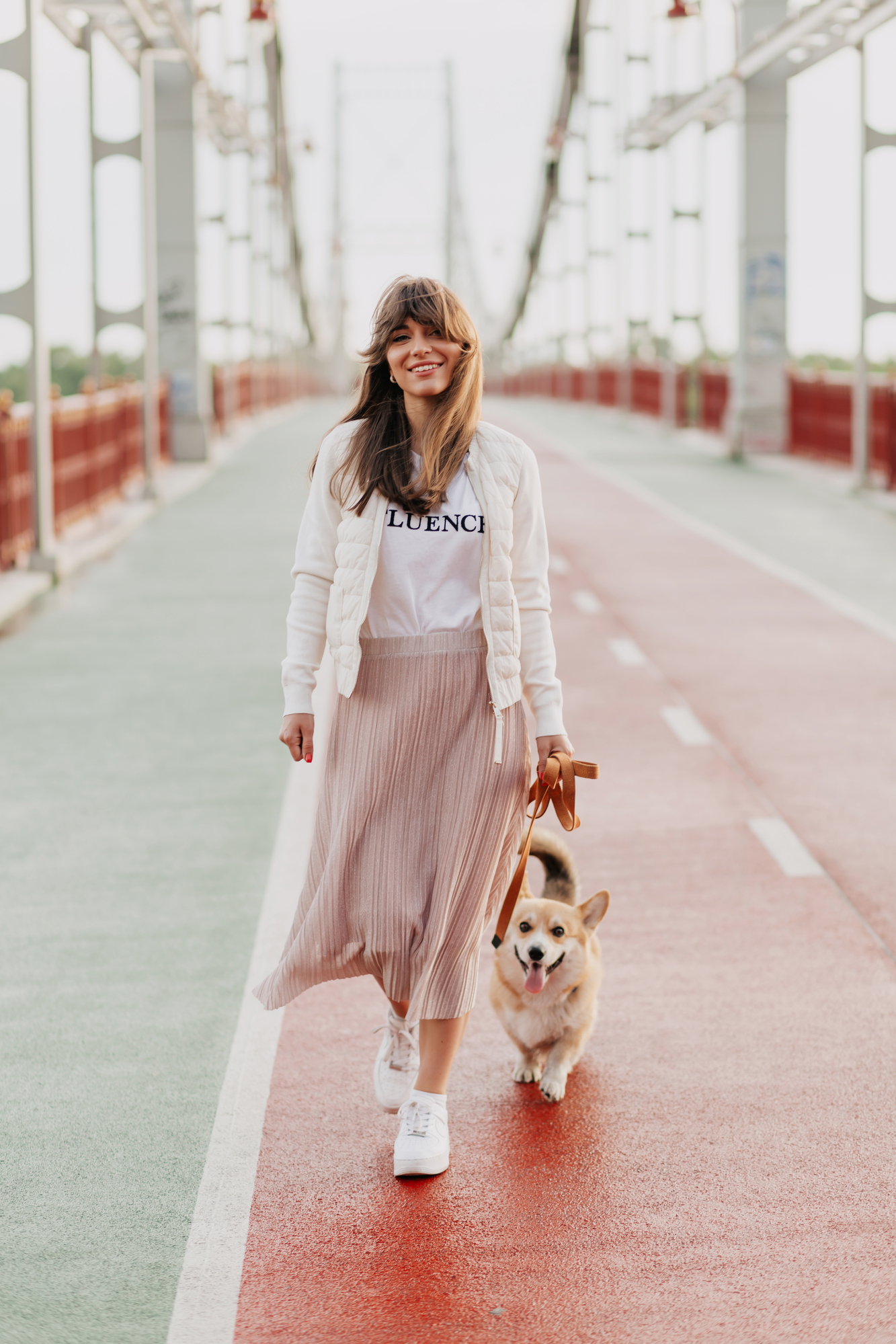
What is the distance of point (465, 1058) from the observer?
175 inches

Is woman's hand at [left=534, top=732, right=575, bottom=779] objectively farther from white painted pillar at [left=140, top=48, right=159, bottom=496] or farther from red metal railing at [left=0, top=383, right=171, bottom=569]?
white painted pillar at [left=140, top=48, right=159, bottom=496]

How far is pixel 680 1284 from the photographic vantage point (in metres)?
3.26

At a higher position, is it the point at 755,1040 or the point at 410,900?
the point at 410,900

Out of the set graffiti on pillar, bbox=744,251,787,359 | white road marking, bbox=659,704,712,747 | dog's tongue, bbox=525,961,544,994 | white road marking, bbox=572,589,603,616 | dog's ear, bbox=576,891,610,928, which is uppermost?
graffiti on pillar, bbox=744,251,787,359

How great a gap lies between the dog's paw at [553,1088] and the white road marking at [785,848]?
211 centimetres

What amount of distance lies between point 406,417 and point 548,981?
1.25 metres

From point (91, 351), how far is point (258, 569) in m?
6.83

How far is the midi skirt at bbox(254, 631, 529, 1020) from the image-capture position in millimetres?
3699

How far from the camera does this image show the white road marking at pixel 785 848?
6086 millimetres

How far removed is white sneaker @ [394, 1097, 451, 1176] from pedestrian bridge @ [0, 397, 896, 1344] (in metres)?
0.05

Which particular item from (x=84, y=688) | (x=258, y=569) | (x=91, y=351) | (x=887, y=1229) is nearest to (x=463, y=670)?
(x=887, y=1229)

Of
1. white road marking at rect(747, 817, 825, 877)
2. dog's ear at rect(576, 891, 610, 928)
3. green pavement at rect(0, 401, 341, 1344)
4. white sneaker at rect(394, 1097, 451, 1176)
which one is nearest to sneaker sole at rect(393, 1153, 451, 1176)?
white sneaker at rect(394, 1097, 451, 1176)

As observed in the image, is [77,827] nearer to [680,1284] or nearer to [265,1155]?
[265,1155]

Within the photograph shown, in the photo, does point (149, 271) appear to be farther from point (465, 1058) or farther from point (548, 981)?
point (548, 981)
